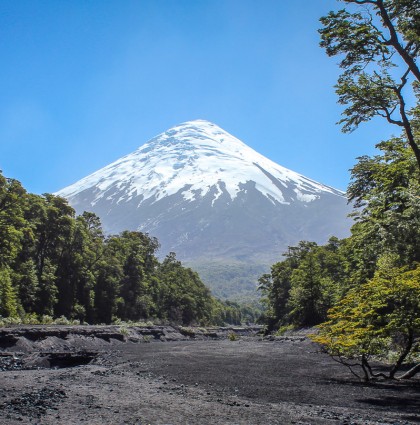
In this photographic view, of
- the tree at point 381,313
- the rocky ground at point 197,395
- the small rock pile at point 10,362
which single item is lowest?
the small rock pile at point 10,362

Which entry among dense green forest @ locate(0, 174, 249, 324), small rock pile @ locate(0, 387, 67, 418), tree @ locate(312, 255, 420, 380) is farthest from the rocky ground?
dense green forest @ locate(0, 174, 249, 324)

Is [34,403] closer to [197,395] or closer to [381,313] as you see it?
[197,395]

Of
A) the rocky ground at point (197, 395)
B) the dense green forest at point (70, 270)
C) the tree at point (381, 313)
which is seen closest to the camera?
the rocky ground at point (197, 395)

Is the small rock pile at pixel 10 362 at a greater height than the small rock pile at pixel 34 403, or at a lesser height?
lesser

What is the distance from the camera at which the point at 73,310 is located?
52094 millimetres

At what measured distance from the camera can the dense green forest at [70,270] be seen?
37375 mm

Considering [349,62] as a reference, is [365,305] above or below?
below

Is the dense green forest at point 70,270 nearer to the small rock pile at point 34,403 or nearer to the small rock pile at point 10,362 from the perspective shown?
the small rock pile at point 10,362

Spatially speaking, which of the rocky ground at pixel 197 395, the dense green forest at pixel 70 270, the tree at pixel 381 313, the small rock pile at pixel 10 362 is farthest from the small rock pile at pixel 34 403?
the dense green forest at pixel 70 270

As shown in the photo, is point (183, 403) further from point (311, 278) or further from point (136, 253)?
point (136, 253)

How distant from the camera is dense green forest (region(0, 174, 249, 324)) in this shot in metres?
37.4

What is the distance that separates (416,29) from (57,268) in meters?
48.8

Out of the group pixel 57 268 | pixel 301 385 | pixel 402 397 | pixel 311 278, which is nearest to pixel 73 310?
pixel 57 268

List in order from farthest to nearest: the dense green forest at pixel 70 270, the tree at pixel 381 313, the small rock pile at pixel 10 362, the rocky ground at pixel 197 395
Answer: the dense green forest at pixel 70 270, the small rock pile at pixel 10 362, the tree at pixel 381 313, the rocky ground at pixel 197 395
